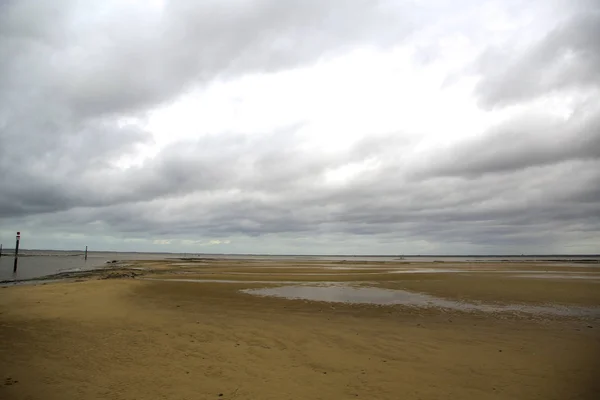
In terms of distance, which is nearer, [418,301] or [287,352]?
[287,352]

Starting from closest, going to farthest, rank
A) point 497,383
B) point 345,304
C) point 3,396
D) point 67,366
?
point 3,396 → point 497,383 → point 67,366 → point 345,304

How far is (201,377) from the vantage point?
8.01 meters

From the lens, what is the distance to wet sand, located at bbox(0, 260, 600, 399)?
297 inches

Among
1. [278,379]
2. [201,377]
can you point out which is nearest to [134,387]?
[201,377]

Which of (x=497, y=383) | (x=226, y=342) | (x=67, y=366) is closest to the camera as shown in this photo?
(x=497, y=383)

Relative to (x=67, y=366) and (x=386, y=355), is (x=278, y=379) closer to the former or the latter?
(x=386, y=355)

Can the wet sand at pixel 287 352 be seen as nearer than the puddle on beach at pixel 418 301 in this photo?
Yes

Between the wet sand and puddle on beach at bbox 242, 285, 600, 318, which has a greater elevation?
the wet sand

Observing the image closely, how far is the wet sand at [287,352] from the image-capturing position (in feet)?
24.7

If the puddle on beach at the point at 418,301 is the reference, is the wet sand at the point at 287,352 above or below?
above

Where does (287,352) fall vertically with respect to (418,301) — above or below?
above

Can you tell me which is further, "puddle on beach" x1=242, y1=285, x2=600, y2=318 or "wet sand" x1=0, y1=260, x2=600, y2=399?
"puddle on beach" x1=242, y1=285, x2=600, y2=318

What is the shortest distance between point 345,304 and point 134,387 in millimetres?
13634

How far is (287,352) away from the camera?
1008 cm
